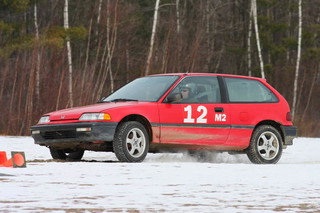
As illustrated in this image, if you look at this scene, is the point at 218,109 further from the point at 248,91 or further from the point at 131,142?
the point at 131,142

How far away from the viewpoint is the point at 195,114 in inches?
512

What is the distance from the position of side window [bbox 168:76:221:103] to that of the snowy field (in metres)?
1.40

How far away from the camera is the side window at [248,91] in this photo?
45.3ft

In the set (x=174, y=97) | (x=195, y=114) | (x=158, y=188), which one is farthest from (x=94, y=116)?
(x=158, y=188)

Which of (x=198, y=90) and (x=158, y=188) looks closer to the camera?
(x=158, y=188)

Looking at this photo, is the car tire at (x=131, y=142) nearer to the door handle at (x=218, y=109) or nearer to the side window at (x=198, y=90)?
the side window at (x=198, y=90)

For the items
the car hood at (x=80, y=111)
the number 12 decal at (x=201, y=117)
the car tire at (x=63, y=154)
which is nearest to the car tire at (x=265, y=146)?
the number 12 decal at (x=201, y=117)

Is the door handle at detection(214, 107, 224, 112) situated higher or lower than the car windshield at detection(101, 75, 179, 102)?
lower

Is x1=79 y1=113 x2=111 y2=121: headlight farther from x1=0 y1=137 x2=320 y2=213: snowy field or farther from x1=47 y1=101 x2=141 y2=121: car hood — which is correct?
x1=0 y1=137 x2=320 y2=213: snowy field

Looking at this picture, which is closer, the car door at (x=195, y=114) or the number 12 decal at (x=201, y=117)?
the car door at (x=195, y=114)

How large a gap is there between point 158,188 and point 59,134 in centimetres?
399

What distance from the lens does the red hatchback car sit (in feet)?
40.0

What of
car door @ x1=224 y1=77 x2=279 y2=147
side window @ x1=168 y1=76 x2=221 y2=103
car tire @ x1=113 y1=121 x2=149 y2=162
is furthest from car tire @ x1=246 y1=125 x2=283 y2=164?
car tire @ x1=113 y1=121 x2=149 y2=162

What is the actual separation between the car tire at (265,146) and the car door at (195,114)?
598mm
